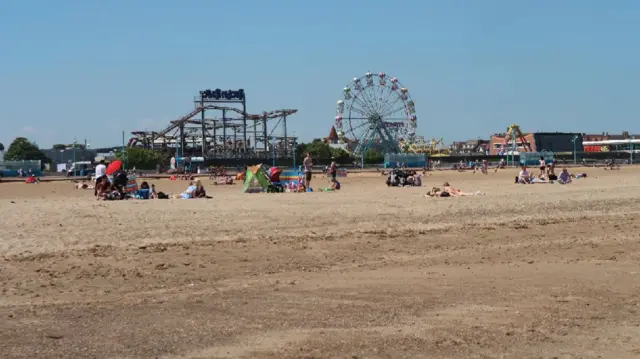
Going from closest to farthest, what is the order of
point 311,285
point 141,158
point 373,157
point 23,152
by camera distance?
point 311,285
point 141,158
point 23,152
point 373,157

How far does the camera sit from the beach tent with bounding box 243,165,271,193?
885 inches

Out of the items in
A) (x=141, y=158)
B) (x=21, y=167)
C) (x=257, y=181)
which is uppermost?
(x=141, y=158)

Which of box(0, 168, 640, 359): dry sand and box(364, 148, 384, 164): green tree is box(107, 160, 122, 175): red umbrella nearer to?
box(0, 168, 640, 359): dry sand

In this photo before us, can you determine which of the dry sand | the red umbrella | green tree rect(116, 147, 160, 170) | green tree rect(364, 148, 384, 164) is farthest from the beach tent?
green tree rect(364, 148, 384, 164)

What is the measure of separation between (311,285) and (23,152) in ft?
361

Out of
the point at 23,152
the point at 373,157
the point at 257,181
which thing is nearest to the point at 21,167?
the point at 23,152

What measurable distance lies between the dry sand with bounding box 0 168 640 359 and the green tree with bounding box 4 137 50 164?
332 feet

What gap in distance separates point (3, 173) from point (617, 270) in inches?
2607

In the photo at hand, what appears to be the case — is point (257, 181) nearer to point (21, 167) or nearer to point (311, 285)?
point (311, 285)

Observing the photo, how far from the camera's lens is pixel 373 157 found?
366 feet

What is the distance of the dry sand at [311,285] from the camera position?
5.76 m

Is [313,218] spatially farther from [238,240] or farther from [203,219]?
[238,240]

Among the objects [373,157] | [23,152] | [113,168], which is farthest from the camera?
[373,157]

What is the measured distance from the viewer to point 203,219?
12703 mm
